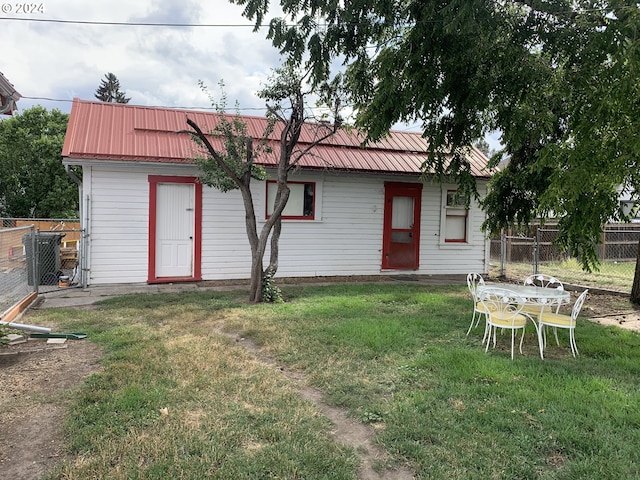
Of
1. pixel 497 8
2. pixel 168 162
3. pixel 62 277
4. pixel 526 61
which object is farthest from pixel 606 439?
pixel 62 277

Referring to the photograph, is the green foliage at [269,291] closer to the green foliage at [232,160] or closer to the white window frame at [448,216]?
the green foliage at [232,160]

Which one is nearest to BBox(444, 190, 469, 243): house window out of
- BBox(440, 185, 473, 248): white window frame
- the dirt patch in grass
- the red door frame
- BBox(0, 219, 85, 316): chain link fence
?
BBox(440, 185, 473, 248): white window frame

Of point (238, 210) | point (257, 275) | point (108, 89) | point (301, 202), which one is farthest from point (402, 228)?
point (108, 89)

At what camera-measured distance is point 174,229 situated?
9.71m

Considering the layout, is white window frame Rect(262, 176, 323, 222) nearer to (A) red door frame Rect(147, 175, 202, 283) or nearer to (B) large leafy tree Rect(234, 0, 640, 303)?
(A) red door frame Rect(147, 175, 202, 283)

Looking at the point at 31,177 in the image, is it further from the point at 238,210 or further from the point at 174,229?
the point at 238,210

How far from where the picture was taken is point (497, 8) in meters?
6.64

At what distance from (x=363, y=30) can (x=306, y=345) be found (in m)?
4.99

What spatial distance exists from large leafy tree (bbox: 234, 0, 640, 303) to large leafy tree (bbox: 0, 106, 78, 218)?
2159 cm

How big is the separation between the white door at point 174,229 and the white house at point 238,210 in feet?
0.07

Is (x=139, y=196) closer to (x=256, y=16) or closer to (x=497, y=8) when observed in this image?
(x=256, y=16)

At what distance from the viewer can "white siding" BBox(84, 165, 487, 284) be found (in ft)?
30.1

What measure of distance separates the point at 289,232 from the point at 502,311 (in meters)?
6.11

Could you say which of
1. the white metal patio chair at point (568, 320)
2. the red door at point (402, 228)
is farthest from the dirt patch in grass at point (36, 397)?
the red door at point (402, 228)
